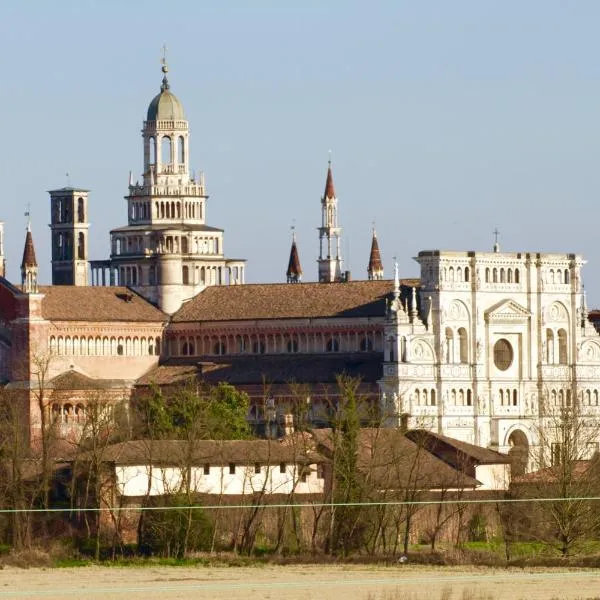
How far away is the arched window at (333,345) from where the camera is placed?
154125 millimetres

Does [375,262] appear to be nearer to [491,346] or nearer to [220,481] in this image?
[491,346]

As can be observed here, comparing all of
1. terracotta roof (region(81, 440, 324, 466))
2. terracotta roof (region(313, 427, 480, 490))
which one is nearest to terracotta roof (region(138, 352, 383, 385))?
terracotta roof (region(313, 427, 480, 490))

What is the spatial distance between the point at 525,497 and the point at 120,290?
47.3 meters

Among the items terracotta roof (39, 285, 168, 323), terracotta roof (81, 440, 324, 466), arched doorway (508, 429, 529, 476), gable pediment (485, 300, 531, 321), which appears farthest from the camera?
terracotta roof (39, 285, 168, 323)

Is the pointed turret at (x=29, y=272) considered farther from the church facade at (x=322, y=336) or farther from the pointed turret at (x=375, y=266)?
the pointed turret at (x=375, y=266)

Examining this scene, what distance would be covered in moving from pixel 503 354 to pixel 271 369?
11.0 meters

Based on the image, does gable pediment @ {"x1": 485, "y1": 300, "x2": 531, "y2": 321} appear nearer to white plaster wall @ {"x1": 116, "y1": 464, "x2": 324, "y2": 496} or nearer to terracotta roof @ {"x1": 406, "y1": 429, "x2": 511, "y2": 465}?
terracotta roof @ {"x1": 406, "y1": 429, "x2": 511, "y2": 465}

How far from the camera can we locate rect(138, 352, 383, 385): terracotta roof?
496 feet

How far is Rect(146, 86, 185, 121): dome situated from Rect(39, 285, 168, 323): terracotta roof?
10844 mm

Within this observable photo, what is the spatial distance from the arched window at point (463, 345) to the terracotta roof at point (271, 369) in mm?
3790

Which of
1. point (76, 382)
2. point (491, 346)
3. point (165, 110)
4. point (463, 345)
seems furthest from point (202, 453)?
point (165, 110)

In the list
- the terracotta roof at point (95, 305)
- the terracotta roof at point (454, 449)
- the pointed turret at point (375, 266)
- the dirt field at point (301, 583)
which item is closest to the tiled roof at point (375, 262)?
the pointed turret at point (375, 266)

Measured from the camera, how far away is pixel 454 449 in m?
130

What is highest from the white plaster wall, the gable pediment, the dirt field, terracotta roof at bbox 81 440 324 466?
the gable pediment
